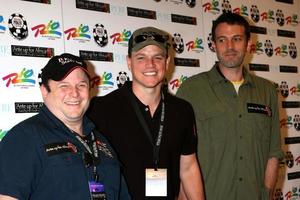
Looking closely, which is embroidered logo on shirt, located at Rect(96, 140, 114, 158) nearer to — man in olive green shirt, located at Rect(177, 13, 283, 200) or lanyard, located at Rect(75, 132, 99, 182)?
lanyard, located at Rect(75, 132, 99, 182)

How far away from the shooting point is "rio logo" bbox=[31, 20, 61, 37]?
252cm

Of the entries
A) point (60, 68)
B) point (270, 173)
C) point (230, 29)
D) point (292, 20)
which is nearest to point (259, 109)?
point (270, 173)

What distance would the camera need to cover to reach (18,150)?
1.46 meters

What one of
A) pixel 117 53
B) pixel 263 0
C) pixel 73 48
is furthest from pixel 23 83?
pixel 263 0

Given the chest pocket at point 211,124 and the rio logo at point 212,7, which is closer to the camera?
the chest pocket at point 211,124

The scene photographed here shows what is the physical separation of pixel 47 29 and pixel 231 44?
4.22 ft

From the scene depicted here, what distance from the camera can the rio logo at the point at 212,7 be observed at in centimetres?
353

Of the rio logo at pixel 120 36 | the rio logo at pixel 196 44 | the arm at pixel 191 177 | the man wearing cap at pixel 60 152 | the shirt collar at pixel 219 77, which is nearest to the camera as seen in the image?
the man wearing cap at pixel 60 152

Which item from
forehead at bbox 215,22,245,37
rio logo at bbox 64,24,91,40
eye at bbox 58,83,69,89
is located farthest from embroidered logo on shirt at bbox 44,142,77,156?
forehead at bbox 215,22,245,37

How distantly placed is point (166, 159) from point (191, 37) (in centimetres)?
155

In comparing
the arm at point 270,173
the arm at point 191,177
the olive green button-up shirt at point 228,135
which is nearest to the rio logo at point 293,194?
the arm at point 270,173

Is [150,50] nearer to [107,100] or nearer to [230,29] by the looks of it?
[107,100]

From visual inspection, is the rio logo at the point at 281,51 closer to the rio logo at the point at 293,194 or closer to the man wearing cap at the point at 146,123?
the rio logo at the point at 293,194

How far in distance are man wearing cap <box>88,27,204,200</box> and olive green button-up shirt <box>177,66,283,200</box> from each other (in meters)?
0.31
